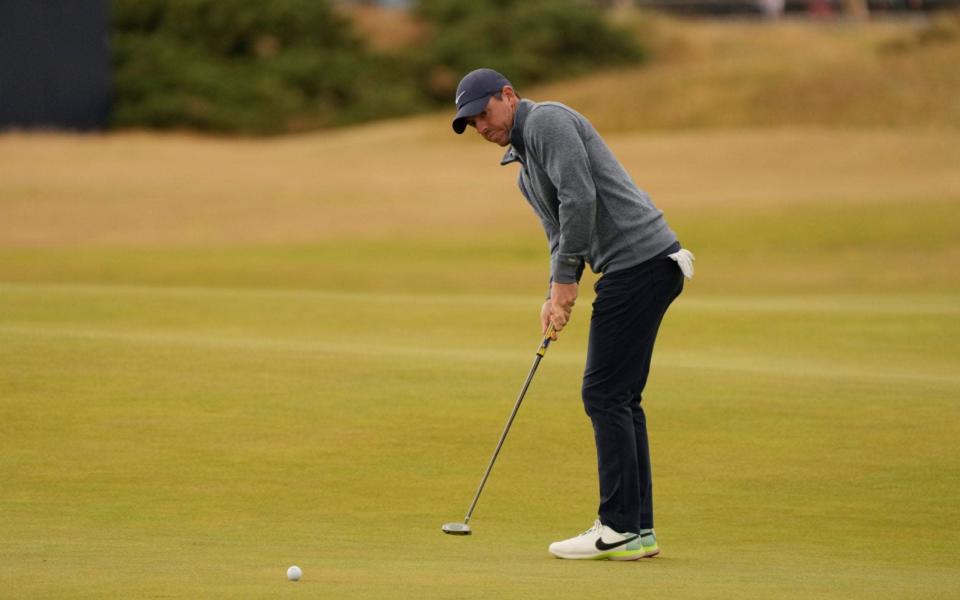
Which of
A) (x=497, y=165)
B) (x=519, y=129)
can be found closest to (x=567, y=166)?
(x=519, y=129)

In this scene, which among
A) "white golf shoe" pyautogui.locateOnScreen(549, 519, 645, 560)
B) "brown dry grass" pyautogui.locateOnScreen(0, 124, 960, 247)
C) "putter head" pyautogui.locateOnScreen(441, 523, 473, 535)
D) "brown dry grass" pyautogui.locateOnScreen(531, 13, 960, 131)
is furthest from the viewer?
"brown dry grass" pyautogui.locateOnScreen(531, 13, 960, 131)

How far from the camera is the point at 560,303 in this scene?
6316 mm

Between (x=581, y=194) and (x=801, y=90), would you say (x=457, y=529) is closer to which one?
(x=581, y=194)

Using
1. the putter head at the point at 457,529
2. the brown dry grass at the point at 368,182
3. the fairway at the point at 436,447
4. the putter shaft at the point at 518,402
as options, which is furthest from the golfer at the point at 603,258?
the brown dry grass at the point at 368,182

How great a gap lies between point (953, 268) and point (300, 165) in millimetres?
15694

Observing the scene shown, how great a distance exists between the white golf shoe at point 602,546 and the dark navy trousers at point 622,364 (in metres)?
0.04

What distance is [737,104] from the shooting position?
3869 cm

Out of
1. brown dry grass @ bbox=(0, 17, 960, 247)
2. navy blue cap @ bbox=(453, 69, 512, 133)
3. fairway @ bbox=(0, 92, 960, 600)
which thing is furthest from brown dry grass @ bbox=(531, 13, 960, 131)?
navy blue cap @ bbox=(453, 69, 512, 133)

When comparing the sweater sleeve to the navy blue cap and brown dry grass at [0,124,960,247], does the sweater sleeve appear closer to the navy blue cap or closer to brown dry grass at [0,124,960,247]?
the navy blue cap

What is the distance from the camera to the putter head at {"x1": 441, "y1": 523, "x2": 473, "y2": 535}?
6.65 m

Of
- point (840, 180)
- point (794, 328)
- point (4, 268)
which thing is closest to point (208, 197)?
point (4, 268)

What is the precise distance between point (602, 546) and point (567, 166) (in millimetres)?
1515

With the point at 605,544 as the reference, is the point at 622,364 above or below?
above

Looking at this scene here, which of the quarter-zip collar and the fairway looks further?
the quarter-zip collar
